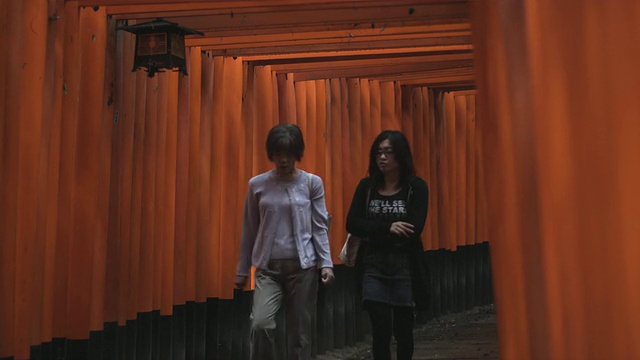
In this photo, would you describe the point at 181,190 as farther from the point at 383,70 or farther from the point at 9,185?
the point at 383,70

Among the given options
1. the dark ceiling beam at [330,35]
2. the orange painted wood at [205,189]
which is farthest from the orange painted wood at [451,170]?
the orange painted wood at [205,189]

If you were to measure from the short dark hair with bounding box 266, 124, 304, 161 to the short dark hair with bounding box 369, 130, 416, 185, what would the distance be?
492 mm

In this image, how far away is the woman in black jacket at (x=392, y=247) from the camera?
484cm

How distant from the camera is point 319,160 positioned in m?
8.57

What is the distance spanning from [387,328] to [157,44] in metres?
2.63

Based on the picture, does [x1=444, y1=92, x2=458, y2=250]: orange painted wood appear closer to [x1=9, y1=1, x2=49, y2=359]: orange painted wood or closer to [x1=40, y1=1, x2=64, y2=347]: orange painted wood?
[x1=40, y1=1, x2=64, y2=347]: orange painted wood

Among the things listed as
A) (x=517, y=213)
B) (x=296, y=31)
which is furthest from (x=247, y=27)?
(x=517, y=213)

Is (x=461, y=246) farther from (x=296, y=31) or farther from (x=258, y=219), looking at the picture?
(x=258, y=219)

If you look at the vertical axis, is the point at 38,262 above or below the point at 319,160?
below

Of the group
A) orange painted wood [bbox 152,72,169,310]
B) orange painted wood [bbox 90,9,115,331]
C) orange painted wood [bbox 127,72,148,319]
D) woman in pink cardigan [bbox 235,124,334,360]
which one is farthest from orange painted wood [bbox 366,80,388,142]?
woman in pink cardigan [bbox 235,124,334,360]

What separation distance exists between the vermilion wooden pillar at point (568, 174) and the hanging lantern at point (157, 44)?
2.78 meters

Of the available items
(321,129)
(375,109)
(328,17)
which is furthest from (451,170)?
(328,17)

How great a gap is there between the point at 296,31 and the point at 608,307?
15.3ft

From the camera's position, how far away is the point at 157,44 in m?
5.78
